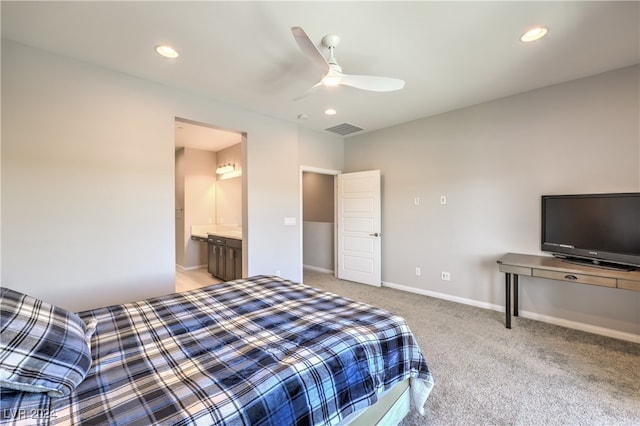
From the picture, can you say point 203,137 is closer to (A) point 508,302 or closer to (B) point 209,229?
(B) point 209,229

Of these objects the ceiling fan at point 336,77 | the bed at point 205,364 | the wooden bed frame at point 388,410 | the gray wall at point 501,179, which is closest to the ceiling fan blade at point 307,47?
the ceiling fan at point 336,77

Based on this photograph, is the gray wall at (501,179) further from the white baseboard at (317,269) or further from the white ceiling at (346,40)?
the white baseboard at (317,269)

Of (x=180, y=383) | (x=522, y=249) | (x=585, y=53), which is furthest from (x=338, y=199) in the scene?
(x=180, y=383)

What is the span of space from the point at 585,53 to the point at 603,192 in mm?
1388

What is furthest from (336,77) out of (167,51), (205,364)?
(205,364)

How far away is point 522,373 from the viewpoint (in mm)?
2223

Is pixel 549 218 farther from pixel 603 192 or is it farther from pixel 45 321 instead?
pixel 45 321

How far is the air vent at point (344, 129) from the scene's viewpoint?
15.0 feet

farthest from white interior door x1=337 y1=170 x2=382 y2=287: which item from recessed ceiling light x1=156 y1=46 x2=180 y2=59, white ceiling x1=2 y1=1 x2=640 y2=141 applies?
recessed ceiling light x1=156 y1=46 x2=180 y2=59

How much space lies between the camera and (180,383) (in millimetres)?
1074

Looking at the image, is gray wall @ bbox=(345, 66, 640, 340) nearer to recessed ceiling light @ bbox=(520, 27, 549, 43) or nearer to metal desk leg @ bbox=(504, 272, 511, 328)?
metal desk leg @ bbox=(504, 272, 511, 328)

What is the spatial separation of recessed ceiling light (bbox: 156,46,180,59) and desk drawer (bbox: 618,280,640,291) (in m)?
4.37

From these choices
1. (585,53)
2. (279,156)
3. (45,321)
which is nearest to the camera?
(45,321)

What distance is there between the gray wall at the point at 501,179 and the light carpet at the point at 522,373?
1.31ft
